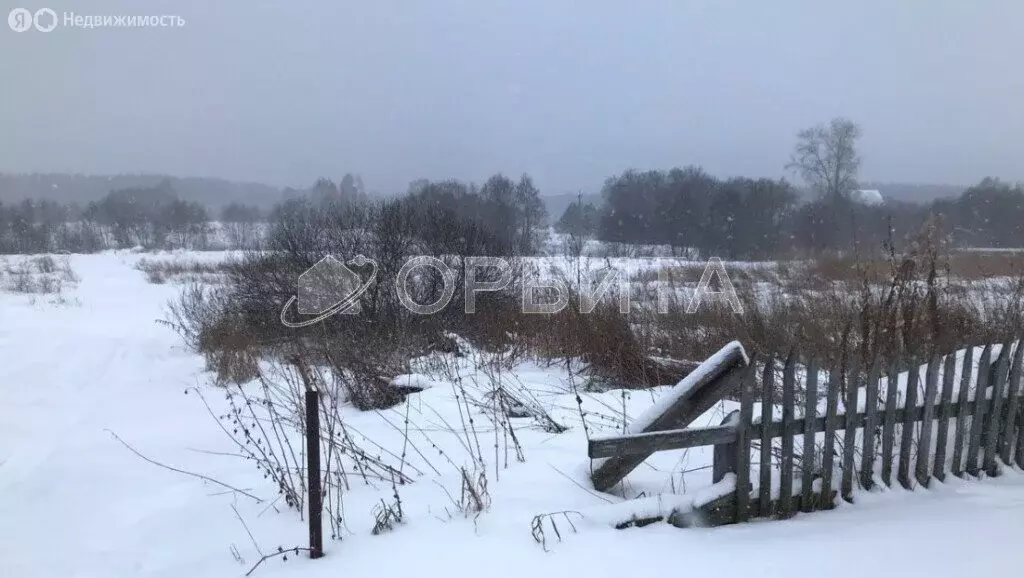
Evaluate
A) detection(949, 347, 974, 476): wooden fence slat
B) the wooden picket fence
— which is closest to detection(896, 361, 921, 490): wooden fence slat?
the wooden picket fence

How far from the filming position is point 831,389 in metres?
3.17

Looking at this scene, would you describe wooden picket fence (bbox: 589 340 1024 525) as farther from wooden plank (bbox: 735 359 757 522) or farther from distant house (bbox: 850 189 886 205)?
distant house (bbox: 850 189 886 205)

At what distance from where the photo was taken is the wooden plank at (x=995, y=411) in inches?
142

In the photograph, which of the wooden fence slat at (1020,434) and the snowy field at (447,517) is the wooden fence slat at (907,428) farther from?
the wooden fence slat at (1020,434)

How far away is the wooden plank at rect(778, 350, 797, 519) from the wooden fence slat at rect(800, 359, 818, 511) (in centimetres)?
7

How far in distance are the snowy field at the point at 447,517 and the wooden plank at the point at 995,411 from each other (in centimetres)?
15

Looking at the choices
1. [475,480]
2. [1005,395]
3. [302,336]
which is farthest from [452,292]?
[1005,395]

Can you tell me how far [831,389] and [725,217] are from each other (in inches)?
1270

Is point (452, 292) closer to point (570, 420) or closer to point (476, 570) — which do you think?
point (570, 420)

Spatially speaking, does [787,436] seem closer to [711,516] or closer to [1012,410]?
[711,516]

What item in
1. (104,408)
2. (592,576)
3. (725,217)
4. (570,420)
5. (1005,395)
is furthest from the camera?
(725,217)

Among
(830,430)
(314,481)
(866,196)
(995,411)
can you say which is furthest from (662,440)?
(866,196)

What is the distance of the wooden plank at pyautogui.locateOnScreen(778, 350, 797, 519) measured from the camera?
2969mm

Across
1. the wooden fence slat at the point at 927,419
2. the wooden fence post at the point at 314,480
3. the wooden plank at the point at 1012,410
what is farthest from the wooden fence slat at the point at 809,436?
the wooden fence post at the point at 314,480
